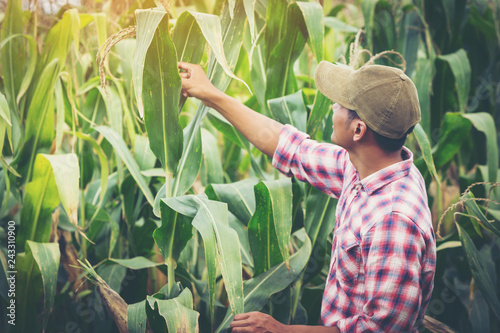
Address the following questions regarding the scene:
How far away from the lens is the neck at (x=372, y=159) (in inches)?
34.8

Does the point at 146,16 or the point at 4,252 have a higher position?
the point at 146,16

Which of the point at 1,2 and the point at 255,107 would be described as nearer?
the point at 255,107

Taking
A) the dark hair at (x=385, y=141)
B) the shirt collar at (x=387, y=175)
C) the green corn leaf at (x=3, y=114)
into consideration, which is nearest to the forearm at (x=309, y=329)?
the shirt collar at (x=387, y=175)

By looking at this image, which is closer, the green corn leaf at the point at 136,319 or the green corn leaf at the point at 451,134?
the green corn leaf at the point at 136,319

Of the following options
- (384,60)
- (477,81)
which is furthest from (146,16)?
(477,81)

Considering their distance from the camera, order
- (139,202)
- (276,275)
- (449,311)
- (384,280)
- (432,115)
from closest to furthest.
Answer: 1. (384,280)
2. (276,275)
3. (139,202)
4. (449,311)
5. (432,115)

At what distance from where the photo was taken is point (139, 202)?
1.28m

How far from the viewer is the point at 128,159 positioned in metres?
1.07

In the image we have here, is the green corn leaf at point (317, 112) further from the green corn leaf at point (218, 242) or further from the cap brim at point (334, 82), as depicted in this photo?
the green corn leaf at point (218, 242)

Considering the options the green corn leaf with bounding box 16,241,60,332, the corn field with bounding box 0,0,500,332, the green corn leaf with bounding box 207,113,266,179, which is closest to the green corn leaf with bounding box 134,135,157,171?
the corn field with bounding box 0,0,500,332

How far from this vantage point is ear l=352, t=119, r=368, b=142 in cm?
86

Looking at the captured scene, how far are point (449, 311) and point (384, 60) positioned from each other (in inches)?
37.5

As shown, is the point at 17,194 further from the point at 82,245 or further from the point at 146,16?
the point at 146,16

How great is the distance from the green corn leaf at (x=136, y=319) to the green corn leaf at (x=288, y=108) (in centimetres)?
60
